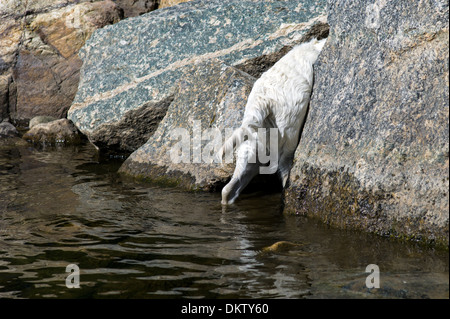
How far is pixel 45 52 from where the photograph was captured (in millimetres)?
10945

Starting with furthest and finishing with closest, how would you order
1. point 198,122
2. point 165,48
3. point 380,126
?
1. point 165,48
2. point 198,122
3. point 380,126

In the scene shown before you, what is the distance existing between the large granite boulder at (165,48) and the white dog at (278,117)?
5.32 ft

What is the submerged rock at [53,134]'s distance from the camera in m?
9.77

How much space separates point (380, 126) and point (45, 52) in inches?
322

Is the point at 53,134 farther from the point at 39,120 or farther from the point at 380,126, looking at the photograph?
the point at 380,126

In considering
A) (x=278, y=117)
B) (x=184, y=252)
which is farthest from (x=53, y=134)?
(x=184, y=252)

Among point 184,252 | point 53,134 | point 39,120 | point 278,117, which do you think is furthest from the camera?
point 39,120

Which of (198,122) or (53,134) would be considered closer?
(198,122)

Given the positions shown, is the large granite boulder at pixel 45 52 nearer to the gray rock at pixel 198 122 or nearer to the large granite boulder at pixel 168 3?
the large granite boulder at pixel 168 3

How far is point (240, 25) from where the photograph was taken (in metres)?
7.64

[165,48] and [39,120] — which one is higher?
[165,48]

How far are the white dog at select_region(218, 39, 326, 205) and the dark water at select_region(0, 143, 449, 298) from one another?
1.23 feet

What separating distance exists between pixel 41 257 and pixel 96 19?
758 centimetres
